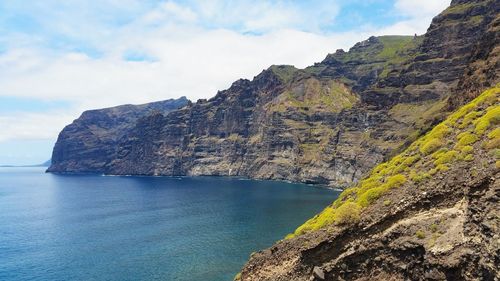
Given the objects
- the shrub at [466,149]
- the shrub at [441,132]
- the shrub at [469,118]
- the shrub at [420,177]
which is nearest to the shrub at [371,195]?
the shrub at [420,177]

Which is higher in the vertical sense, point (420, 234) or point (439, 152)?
point (439, 152)

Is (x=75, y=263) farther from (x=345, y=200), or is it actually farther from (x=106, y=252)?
(x=345, y=200)

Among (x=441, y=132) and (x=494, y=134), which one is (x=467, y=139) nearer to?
(x=494, y=134)

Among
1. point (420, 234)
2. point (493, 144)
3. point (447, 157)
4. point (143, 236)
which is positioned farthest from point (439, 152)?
point (143, 236)

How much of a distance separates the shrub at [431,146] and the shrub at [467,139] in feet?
7.03

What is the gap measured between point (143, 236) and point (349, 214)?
3962 inches

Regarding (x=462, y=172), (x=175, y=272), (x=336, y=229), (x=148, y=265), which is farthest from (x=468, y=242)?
(x=148, y=265)

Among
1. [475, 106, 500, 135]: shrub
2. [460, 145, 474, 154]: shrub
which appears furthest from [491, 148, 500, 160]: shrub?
[475, 106, 500, 135]: shrub

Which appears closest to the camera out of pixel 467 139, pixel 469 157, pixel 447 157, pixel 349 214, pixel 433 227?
pixel 433 227

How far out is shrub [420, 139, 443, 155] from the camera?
32812 mm

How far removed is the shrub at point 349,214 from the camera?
100 ft

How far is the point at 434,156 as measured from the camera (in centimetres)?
3127

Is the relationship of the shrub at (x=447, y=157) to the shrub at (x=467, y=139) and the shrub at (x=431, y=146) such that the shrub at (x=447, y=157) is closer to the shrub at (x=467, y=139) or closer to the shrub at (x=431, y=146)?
the shrub at (x=467, y=139)

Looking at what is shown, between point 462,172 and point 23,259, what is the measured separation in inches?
4028
